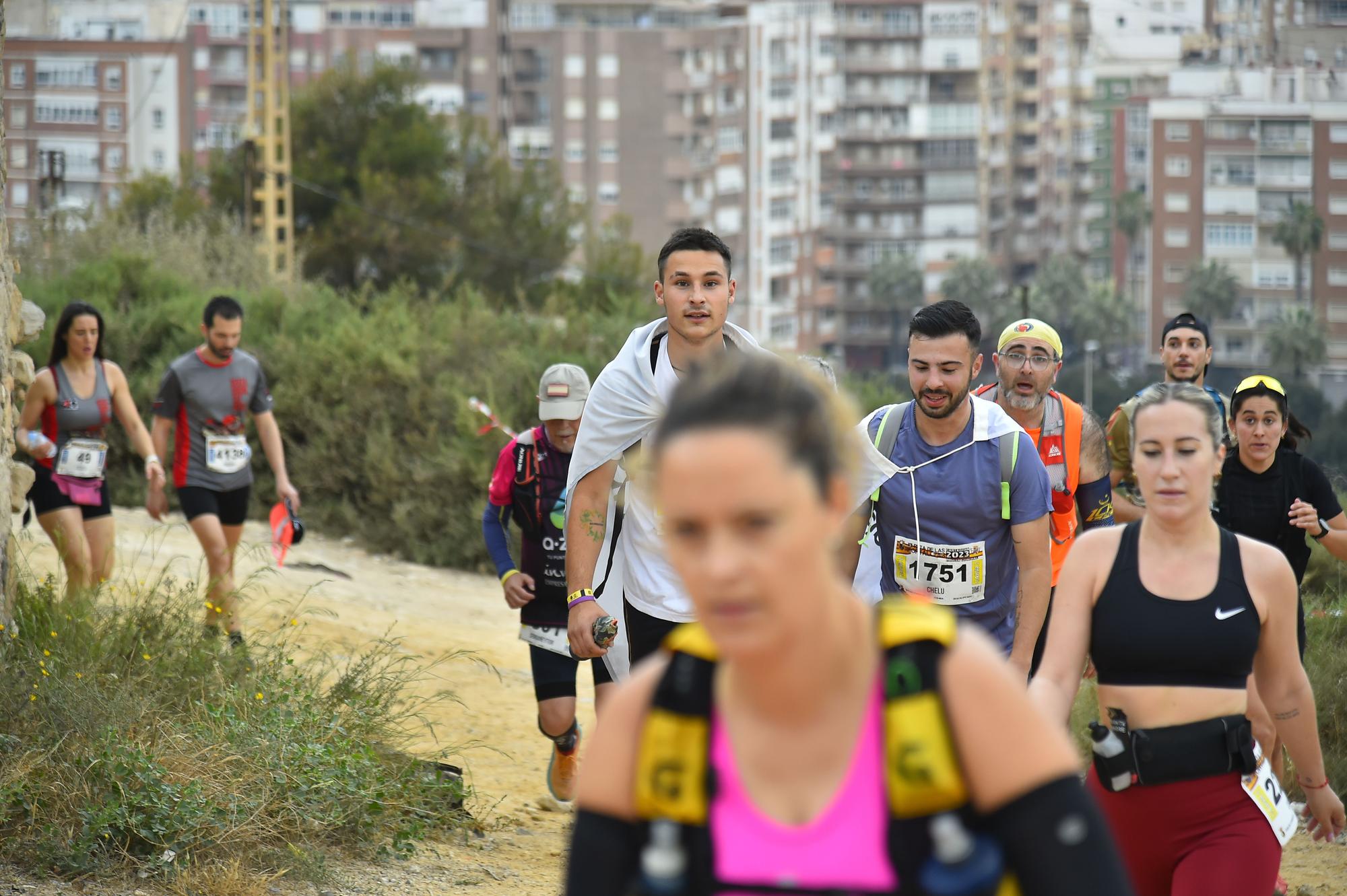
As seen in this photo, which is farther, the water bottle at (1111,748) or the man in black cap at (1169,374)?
the man in black cap at (1169,374)

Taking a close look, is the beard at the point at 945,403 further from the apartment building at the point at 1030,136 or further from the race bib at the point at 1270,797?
the apartment building at the point at 1030,136

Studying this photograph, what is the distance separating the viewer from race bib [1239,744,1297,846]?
387cm

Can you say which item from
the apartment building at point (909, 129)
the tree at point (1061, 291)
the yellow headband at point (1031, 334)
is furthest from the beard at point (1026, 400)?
Answer: the apartment building at point (909, 129)

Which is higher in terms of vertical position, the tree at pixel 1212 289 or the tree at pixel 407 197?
the tree at pixel 407 197

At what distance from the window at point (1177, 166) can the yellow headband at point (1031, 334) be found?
3480 inches

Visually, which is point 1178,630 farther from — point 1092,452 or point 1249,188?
point 1249,188

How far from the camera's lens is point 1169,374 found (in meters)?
7.44

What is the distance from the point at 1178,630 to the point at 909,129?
375ft

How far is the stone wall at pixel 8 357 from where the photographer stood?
6953 mm

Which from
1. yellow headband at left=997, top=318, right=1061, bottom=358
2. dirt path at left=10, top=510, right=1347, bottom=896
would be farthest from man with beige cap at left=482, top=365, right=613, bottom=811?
yellow headband at left=997, top=318, right=1061, bottom=358

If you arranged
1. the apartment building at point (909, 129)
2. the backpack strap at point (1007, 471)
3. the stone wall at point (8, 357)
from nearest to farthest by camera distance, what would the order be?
the backpack strap at point (1007, 471), the stone wall at point (8, 357), the apartment building at point (909, 129)

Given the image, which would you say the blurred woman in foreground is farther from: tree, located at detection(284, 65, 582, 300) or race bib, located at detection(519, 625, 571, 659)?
tree, located at detection(284, 65, 582, 300)

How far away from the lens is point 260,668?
6.99 metres

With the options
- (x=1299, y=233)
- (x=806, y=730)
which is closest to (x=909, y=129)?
(x=1299, y=233)
